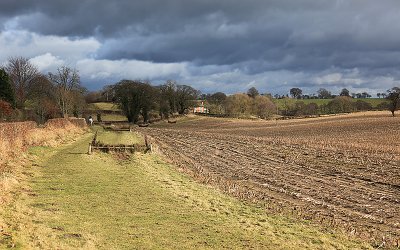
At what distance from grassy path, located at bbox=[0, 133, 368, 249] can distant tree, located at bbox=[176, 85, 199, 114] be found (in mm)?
108306

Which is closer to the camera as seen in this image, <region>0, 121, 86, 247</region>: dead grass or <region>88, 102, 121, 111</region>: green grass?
<region>0, 121, 86, 247</region>: dead grass

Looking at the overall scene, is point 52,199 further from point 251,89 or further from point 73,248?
point 251,89

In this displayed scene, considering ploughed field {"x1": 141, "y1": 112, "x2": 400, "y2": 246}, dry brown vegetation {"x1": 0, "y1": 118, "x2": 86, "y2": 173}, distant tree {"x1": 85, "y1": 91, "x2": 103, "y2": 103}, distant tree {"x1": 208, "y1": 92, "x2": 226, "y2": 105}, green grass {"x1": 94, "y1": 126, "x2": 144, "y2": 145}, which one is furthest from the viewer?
distant tree {"x1": 208, "y1": 92, "x2": 226, "y2": 105}

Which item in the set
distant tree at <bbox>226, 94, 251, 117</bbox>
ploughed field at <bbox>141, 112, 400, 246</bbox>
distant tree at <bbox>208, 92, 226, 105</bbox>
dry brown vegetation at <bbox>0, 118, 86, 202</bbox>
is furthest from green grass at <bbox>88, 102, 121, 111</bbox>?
ploughed field at <bbox>141, 112, 400, 246</bbox>

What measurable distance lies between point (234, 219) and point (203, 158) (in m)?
18.4

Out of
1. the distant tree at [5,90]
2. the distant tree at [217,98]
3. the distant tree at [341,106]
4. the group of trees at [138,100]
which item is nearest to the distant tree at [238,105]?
the distant tree at [217,98]

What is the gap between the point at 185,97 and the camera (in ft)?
411

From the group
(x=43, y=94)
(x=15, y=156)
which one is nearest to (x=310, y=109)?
(x=43, y=94)

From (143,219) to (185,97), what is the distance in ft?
377

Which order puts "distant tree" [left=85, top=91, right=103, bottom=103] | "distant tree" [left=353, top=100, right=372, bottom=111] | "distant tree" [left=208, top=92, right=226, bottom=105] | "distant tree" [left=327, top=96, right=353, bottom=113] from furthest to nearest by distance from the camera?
"distant tree" [left=208, top=92, right=226, bottom=105], "distant tree" [left=85, top=91, right=103, bottom=103], "distant tree" [left=353, top=100, right=372, bottom=111], "distant tree" [left=327, top=96, right=353, bottom=113]

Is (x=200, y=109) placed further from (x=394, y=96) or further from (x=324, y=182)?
(x=324, y=182)

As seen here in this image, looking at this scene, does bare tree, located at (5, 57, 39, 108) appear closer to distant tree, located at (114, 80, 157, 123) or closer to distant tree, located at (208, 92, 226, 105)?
distant tree, located at (114, 80, 157, 123)

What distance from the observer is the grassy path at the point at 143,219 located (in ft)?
29.5

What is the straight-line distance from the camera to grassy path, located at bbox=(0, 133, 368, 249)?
898 cm
